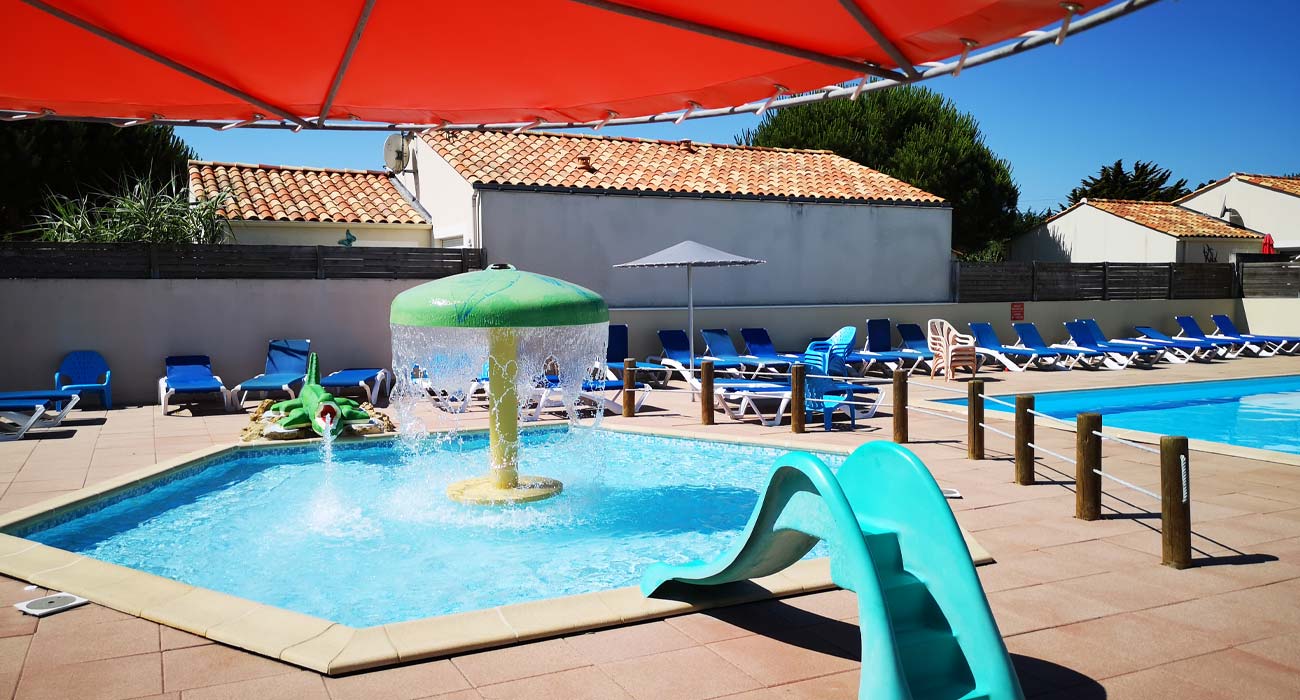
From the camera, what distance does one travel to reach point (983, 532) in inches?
250

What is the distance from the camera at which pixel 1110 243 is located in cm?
3078

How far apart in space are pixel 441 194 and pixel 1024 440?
14441 mm

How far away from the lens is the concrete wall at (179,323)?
539 inches

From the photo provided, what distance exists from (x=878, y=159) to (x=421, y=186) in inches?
986

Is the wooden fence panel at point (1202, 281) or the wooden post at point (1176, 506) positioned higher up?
the wooden fence panel at point (1202, 281)

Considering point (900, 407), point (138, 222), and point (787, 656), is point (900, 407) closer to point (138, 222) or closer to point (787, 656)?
point (787, 656)

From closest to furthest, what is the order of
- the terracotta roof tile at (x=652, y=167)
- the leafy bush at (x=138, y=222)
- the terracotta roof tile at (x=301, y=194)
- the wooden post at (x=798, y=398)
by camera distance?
1. the wooden post at (x=798, y=398)
2. the leafy bush at (x=138, y=222)
3. the terracotta roof tile at (x=652, y=167)
4. the terracotta roof tile at (x=301, y=194)

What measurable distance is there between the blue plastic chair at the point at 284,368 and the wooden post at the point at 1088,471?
1046 cm

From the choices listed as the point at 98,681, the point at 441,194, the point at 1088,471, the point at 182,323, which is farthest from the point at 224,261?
the point at 1088,471

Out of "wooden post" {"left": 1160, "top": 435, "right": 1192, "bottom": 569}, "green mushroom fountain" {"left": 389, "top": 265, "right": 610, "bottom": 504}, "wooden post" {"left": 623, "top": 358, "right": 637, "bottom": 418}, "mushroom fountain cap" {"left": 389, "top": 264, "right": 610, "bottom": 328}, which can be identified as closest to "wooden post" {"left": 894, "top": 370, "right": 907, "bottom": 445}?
"green mushroom fountain" {"left": 389, "top": 265, "right": 610, "bottom": 504}

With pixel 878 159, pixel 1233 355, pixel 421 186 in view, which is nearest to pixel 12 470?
pixel 421 186

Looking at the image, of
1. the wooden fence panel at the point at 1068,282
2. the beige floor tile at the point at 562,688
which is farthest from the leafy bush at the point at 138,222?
the wooden fence panel at the point at 1068,282

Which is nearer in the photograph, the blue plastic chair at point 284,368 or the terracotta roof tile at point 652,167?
the blue plastic chair at point 284,368

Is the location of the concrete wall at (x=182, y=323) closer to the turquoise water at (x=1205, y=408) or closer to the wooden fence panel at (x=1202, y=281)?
the turquoise water at (x=1205, y=408)
